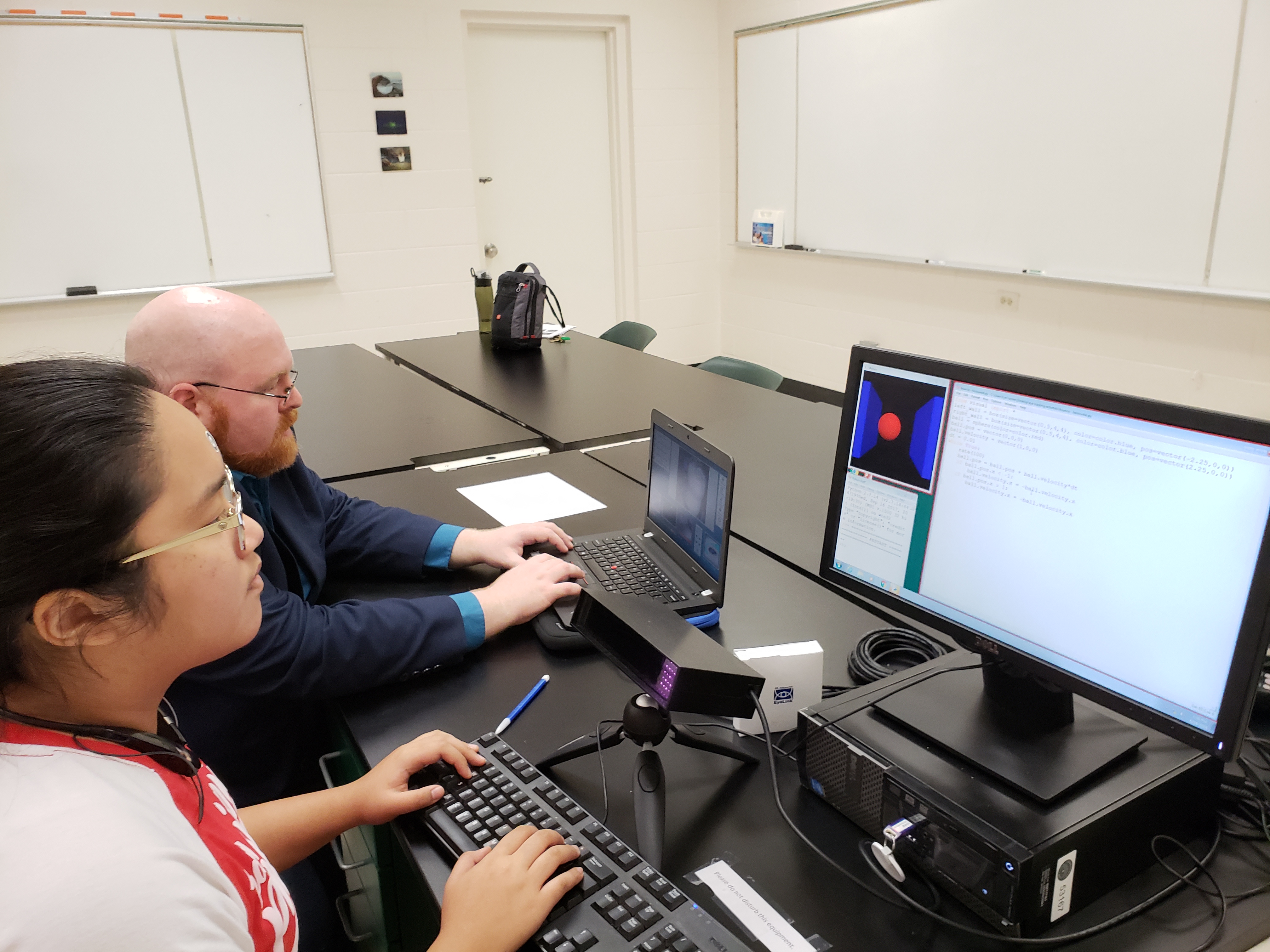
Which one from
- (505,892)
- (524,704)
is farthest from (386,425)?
(505,892)

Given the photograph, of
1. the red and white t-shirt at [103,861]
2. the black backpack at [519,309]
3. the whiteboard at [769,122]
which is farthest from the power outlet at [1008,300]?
the red and white t-shirt at [103,861]

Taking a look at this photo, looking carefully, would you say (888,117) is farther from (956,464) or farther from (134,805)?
(134,805)

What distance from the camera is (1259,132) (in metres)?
3.05

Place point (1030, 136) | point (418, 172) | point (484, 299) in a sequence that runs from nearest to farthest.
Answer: point (484, 299) → point (1030, 136) → point (418, 172)

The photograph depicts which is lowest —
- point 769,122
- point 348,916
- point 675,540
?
point 348,916

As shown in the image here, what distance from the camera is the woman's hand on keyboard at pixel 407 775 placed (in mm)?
962

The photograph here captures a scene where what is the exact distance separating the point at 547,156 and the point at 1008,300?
109 inches

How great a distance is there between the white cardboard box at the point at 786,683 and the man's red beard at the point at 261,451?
32.0 inches

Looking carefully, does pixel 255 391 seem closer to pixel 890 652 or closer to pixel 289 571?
pixel 289 571

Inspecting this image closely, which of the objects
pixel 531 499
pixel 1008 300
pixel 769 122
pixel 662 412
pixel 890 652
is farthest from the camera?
pixel 769 122

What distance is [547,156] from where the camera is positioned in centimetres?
532

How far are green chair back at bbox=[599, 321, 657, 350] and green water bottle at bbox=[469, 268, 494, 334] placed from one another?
1.54 feet

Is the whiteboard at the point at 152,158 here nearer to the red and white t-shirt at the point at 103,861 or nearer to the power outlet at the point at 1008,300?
the power outlet at the point at 1008,300

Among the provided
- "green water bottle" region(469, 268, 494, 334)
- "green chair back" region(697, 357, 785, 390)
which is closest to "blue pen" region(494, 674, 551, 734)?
"green chair back" region(697, 357, 785, 390)
